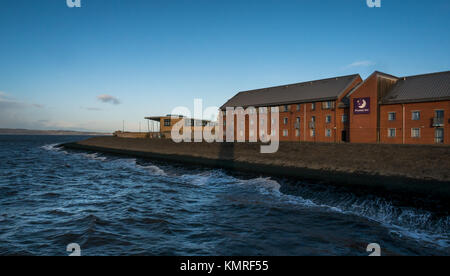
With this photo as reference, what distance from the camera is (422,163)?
2000 centimetres

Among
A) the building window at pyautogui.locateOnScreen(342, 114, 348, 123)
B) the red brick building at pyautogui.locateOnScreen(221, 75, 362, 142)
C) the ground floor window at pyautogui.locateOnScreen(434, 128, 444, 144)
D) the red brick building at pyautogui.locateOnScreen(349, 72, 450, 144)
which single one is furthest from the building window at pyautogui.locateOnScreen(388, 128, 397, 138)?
the building window at pyautogui.locateOnScreen(342, 114, 348, 123)

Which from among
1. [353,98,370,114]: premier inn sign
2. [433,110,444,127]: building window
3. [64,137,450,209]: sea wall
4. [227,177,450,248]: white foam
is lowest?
[227,177,450,248]: white foam

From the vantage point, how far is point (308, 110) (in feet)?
149

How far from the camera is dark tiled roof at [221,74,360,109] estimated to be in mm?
44188

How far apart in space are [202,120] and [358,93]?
4901cm

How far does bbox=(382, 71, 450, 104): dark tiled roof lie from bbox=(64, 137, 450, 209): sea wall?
44.6 ft

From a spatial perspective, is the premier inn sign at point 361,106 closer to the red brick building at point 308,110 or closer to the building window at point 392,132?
the red brick building at point 308,110

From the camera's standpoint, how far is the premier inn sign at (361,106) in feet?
121

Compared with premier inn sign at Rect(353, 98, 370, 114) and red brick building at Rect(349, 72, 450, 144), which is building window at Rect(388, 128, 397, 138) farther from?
premier inn sign at Rect(353, 98, 370, 114)

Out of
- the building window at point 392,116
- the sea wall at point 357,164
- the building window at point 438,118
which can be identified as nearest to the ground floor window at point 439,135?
the building window at point 438,118

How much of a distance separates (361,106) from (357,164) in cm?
1813

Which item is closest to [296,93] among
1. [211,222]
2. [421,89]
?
[421,89]
